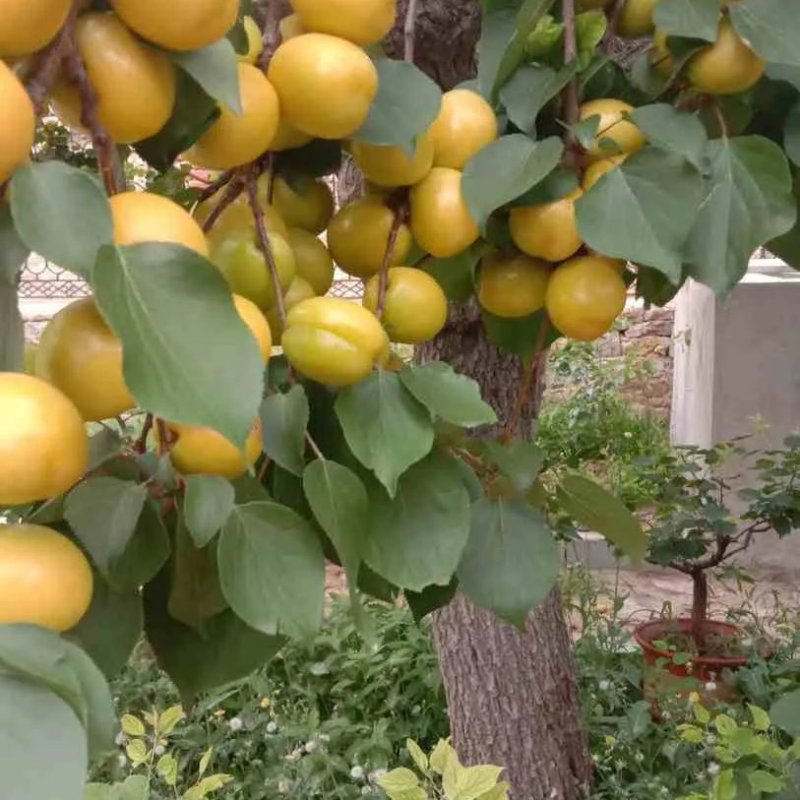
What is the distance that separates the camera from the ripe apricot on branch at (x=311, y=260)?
0.58 meters

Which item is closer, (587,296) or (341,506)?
(341,506)

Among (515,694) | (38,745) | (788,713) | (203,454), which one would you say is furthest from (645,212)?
(515,694)

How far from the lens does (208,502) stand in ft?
1.39

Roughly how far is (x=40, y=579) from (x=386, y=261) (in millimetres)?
277

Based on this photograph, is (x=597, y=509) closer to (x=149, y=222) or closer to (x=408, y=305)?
(x=408, y=305)

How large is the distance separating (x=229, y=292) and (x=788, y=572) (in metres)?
3.43

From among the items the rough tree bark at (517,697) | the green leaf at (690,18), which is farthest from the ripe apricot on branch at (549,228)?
the rough tree bark at (517,697)

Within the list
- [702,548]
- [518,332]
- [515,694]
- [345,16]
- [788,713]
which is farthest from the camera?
[702,548]

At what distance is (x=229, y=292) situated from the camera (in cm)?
36

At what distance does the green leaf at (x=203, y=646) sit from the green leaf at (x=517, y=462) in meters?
0.15

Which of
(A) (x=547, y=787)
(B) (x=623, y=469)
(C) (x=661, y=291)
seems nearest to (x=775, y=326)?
(B) (x=623, y=469)

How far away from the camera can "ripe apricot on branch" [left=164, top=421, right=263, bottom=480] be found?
0.42 metres

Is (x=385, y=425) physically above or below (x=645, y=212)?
below

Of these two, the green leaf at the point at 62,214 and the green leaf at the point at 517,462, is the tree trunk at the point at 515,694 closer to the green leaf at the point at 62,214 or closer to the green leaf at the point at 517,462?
the green leaf at the point at 517,462
